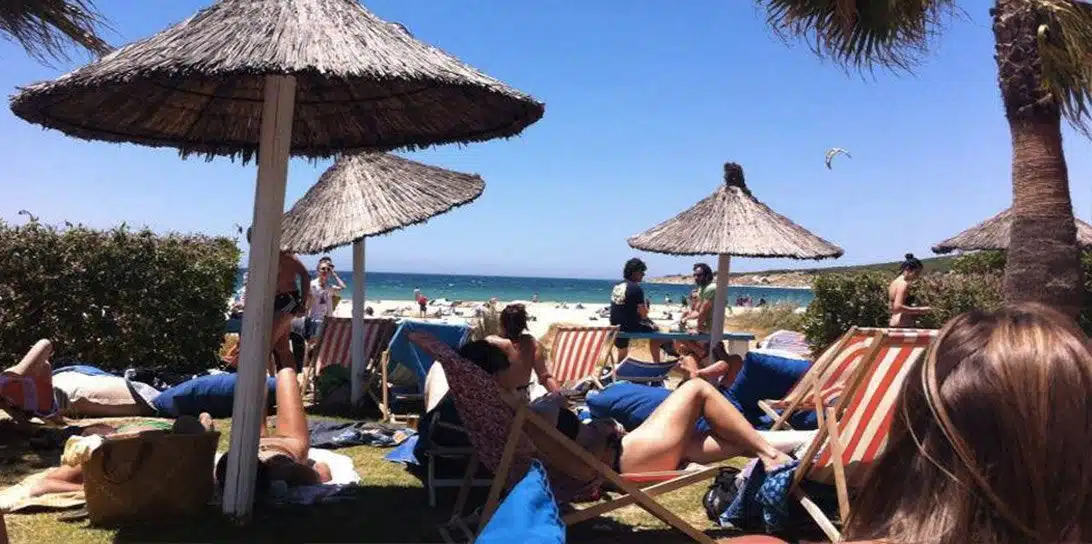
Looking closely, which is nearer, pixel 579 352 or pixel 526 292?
pixel 579 352

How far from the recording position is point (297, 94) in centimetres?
545

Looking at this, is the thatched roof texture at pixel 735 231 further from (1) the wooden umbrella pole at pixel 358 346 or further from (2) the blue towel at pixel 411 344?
(1) the wooden umbrella pole at pixel 358 346

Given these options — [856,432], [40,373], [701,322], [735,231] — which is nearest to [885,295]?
[701,322]

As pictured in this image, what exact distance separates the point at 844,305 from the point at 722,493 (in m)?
8.88

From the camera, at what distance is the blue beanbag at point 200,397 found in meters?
6.73

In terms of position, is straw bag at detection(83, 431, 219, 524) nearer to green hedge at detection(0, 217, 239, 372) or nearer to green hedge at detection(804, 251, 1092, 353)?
green hedge at detection(0, 217, 239, 372)

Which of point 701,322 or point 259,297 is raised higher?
point 259,297

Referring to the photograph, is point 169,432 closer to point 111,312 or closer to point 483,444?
point 483,444

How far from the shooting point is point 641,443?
13.6ft

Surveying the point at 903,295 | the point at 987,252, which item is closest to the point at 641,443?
the point at 903,295

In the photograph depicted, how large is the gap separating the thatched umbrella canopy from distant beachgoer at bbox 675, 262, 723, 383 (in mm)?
4125

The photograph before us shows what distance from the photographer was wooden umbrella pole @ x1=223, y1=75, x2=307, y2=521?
4254mm

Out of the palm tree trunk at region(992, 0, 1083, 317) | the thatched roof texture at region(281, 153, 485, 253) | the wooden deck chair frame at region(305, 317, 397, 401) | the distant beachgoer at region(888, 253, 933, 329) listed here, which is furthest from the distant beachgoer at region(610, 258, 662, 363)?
the palm tree trunk at region(992, 0, 1083, 317)

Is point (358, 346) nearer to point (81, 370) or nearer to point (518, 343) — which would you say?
point (81, 370)
